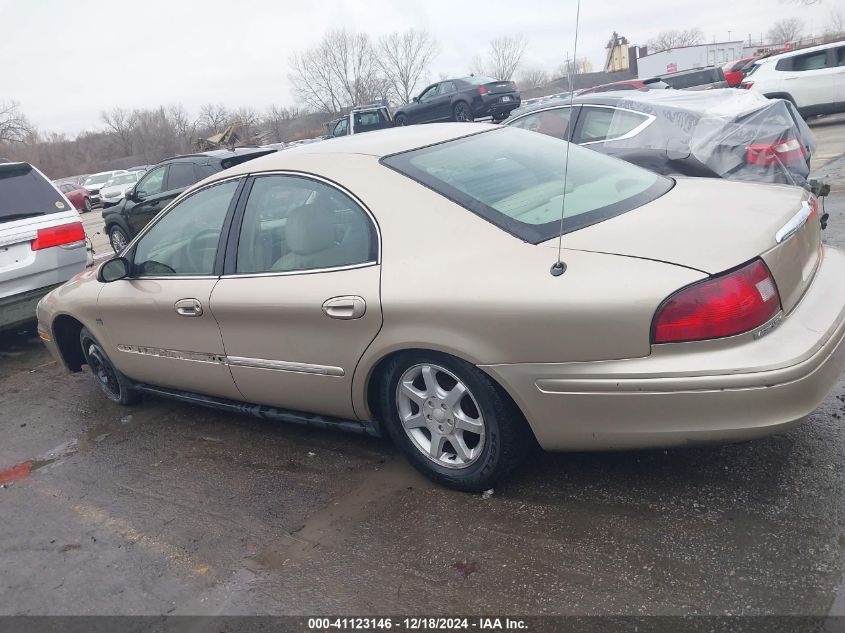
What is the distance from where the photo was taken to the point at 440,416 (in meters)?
2.97

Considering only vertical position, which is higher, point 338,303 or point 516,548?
point 338,303

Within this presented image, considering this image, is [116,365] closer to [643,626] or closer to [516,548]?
[516,548]

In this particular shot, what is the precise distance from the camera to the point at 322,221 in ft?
10.9

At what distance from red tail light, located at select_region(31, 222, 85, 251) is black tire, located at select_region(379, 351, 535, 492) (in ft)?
14.7

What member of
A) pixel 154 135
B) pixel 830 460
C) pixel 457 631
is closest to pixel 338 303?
pixel 457 631

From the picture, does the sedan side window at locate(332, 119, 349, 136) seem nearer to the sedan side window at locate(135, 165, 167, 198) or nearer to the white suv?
the white suv

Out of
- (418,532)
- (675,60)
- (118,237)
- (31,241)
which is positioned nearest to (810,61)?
(118,237)

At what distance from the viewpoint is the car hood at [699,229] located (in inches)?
97.4

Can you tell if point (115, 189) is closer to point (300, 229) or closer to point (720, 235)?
point (300, 229)

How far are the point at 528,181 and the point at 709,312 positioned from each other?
1175 mm

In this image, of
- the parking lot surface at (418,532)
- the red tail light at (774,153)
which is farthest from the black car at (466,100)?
the parking lot surface at (418,532)

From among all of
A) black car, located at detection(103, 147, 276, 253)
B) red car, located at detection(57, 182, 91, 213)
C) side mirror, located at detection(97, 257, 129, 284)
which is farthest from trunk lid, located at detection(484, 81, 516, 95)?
side mirror, located at detection(97, 257, 129, 284)

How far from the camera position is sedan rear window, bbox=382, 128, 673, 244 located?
2.89 m

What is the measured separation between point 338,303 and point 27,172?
5.05 m
